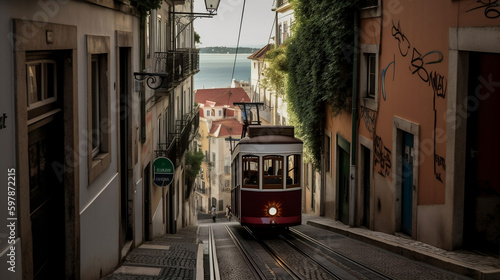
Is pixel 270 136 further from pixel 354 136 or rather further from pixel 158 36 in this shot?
pixel 158 36

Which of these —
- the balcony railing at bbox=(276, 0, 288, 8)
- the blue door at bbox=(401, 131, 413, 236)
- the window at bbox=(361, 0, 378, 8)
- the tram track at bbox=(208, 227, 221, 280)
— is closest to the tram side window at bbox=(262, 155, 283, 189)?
the tram track at bbox=(208, 227, 221, 280)

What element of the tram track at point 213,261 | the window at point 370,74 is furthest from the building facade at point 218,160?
the tram track at point 213,261

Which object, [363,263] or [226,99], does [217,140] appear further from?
[363,263]

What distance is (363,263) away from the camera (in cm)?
1064

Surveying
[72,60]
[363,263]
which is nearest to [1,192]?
[72,60]

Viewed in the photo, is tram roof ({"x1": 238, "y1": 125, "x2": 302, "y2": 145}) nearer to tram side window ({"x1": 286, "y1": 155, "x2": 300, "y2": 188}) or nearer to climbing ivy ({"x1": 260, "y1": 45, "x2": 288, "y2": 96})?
tram side window ({"x1": 286, "y1": 155, "x2": 300, "y2": 188})

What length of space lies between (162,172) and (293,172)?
3.45 metres

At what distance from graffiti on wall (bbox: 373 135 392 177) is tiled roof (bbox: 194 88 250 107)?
74.7m

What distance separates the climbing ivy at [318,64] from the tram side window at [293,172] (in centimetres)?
245

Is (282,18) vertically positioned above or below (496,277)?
above

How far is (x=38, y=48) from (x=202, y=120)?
7677 centimetres

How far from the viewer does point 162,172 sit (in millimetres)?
14562

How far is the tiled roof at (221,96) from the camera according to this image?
93.1 m
